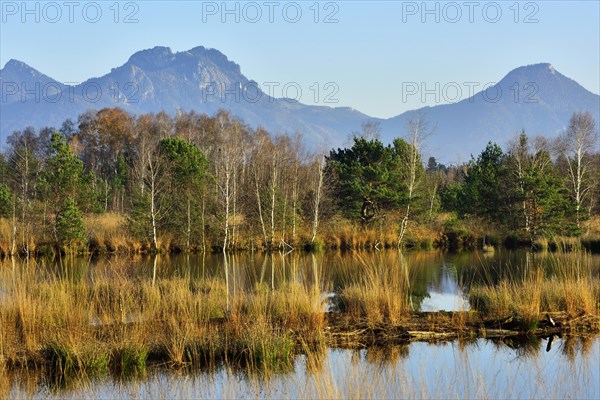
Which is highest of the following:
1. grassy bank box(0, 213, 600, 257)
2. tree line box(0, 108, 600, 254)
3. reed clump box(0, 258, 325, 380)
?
tree line box(0, 108, 600, 254)

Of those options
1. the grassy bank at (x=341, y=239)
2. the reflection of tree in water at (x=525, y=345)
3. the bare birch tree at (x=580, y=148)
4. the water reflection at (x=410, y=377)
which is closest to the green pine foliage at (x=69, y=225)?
the grassy bank at (x=341, y=239)

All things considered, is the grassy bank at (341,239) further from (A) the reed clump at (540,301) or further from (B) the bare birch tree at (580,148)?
(A) the reed clump at (540,301)

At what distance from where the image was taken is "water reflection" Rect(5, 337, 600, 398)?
327 inches

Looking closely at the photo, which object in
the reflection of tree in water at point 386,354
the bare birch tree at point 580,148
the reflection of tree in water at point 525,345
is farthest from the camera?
the bare birch tree at point 580,148

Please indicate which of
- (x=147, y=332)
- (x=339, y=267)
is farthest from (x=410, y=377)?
(x=339, y=267)

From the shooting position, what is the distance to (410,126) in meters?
39.2

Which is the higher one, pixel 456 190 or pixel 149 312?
pixel 456 190

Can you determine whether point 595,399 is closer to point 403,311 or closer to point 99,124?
point 403,311

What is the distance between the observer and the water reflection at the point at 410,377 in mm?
8297

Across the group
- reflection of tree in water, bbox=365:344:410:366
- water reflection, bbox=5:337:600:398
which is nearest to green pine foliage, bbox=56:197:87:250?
water reflection, bbox=5:337:600:398

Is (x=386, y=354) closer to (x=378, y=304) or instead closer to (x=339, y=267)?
(x=378, y=304)

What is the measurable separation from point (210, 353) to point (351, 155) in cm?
3044

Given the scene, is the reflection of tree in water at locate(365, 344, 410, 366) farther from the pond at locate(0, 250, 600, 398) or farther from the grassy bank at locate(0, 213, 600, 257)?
the grassy bank at locate(0, 213, 600, 257)

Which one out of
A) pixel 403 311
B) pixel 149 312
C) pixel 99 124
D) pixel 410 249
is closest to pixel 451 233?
pixel 410 249
